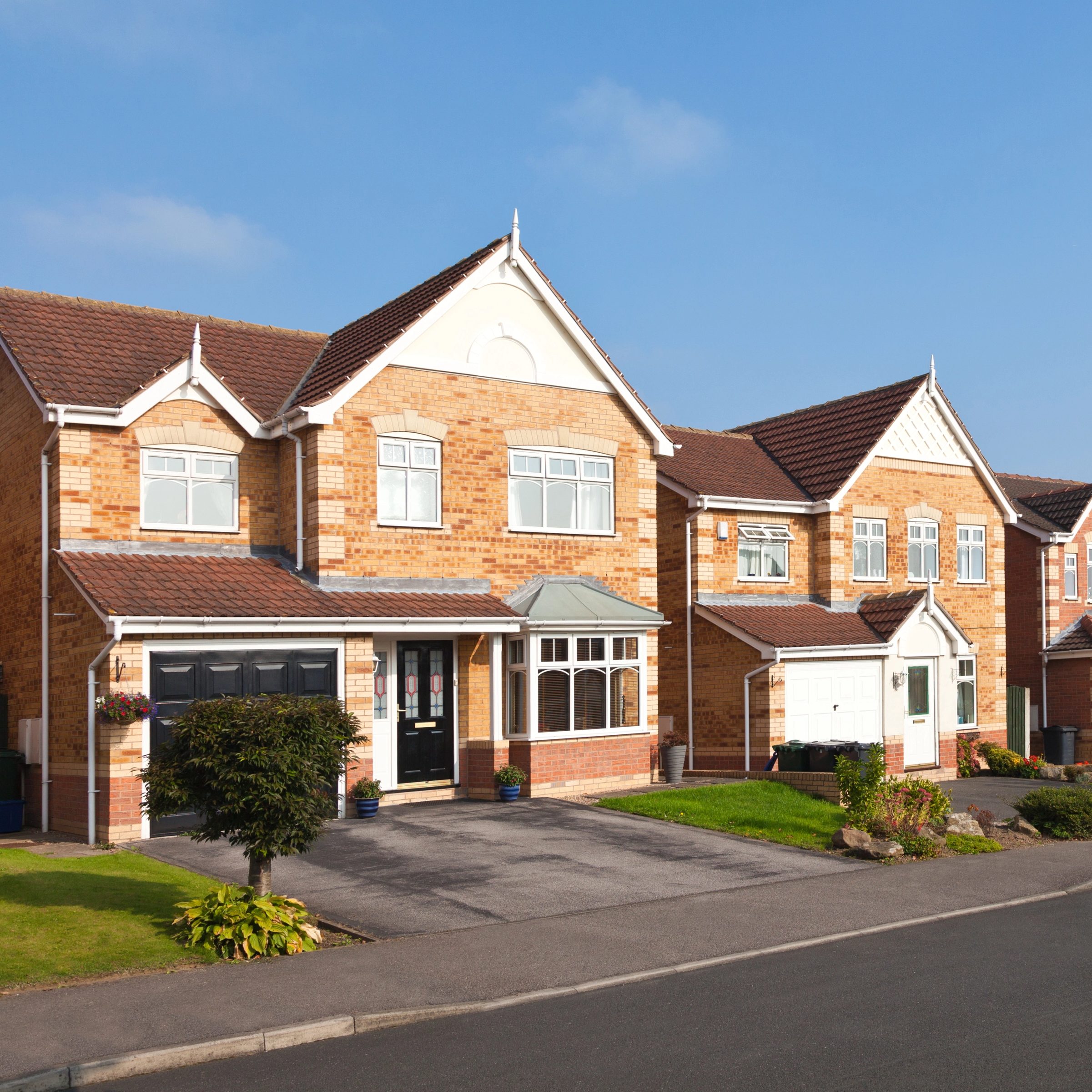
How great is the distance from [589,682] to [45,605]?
8520 mm

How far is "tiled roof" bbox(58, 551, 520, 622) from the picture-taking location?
52.2ft

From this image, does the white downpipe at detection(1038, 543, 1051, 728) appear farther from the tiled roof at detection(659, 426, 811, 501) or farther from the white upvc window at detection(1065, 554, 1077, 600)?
the tiled roof at detection(659, 426, 811, 501)

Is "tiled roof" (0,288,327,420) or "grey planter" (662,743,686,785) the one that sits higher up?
"tiled roof" (0,288,327,420)

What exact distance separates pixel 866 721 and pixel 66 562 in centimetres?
1557

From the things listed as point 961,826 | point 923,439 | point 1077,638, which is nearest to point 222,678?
point 961,826

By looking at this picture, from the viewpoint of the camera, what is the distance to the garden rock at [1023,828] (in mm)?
17531

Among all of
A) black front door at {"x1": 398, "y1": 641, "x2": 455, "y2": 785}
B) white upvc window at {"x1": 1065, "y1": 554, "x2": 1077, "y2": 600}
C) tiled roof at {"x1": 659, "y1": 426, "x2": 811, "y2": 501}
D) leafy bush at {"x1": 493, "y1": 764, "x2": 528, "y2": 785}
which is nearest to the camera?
leafy bush at {"x1": 493, "y1": 764, "x2": 528, "y2": 785}

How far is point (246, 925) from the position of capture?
10.2 metres

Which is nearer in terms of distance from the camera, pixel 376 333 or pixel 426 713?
pixel 426 713

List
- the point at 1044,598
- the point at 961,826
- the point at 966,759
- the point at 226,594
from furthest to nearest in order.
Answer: the point at 1044,598 → the point at 966,759 → the point at 961,826 → the point at 226,594

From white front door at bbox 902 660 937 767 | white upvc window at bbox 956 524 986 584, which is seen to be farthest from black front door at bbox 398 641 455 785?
white upvc window at bbox 956 524 986 584

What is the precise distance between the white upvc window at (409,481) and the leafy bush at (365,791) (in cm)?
406

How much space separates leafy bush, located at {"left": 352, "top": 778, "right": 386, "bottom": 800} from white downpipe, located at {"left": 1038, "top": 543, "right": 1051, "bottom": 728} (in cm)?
2011

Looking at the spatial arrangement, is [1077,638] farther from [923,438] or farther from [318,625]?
[318,625]
